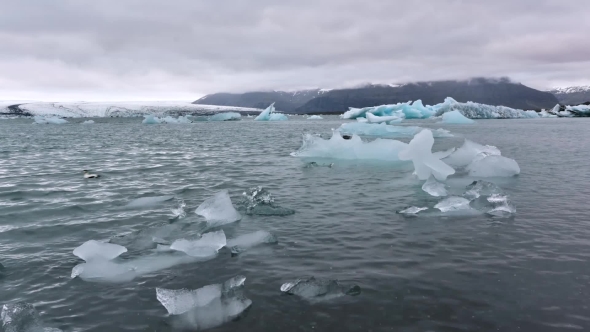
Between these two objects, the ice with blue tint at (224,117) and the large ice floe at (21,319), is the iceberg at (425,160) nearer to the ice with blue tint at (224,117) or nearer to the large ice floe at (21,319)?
the large ice floe at (21,319)

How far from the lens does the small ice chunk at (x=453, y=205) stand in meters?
8.82

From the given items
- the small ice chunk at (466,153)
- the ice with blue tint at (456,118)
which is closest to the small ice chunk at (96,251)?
the small ice chunk at (466,153)

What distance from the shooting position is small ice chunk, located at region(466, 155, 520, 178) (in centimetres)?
1317

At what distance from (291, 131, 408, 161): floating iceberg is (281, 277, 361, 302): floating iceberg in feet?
39.5

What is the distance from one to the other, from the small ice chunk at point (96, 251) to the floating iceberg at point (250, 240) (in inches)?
68.2

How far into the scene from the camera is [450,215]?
858cm

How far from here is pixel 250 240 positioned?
7.11 metres

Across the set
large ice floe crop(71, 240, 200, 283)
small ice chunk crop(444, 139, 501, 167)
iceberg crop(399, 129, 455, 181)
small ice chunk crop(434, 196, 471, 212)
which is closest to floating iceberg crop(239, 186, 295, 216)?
large ice floe crop(71, 240, 200, 283)

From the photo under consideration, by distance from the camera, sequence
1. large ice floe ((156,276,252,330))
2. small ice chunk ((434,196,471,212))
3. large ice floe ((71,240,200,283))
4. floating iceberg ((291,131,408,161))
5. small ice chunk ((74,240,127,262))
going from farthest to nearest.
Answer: floating iceberg ((291,131,408,161)) < small ice chunk ((434,196,471,212)) < small ice chunk ((74,240,127,262)) < large ice floe ((71,240,200,283)) < large ice floe ((156,276,252,330))

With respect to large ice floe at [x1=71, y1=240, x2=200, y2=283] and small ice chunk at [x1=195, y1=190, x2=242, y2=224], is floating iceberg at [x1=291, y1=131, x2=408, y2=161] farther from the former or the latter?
large ice floe at [x1=71, y1=240, x2=200, y2=283]

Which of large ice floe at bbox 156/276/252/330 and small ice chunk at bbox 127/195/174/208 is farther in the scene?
small ice chunk at bbox 127/195/174/208

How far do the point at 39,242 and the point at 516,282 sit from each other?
7.41m

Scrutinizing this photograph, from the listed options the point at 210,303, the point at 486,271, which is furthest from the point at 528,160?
the point at 210,303

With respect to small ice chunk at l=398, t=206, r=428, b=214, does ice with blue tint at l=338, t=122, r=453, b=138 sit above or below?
above
